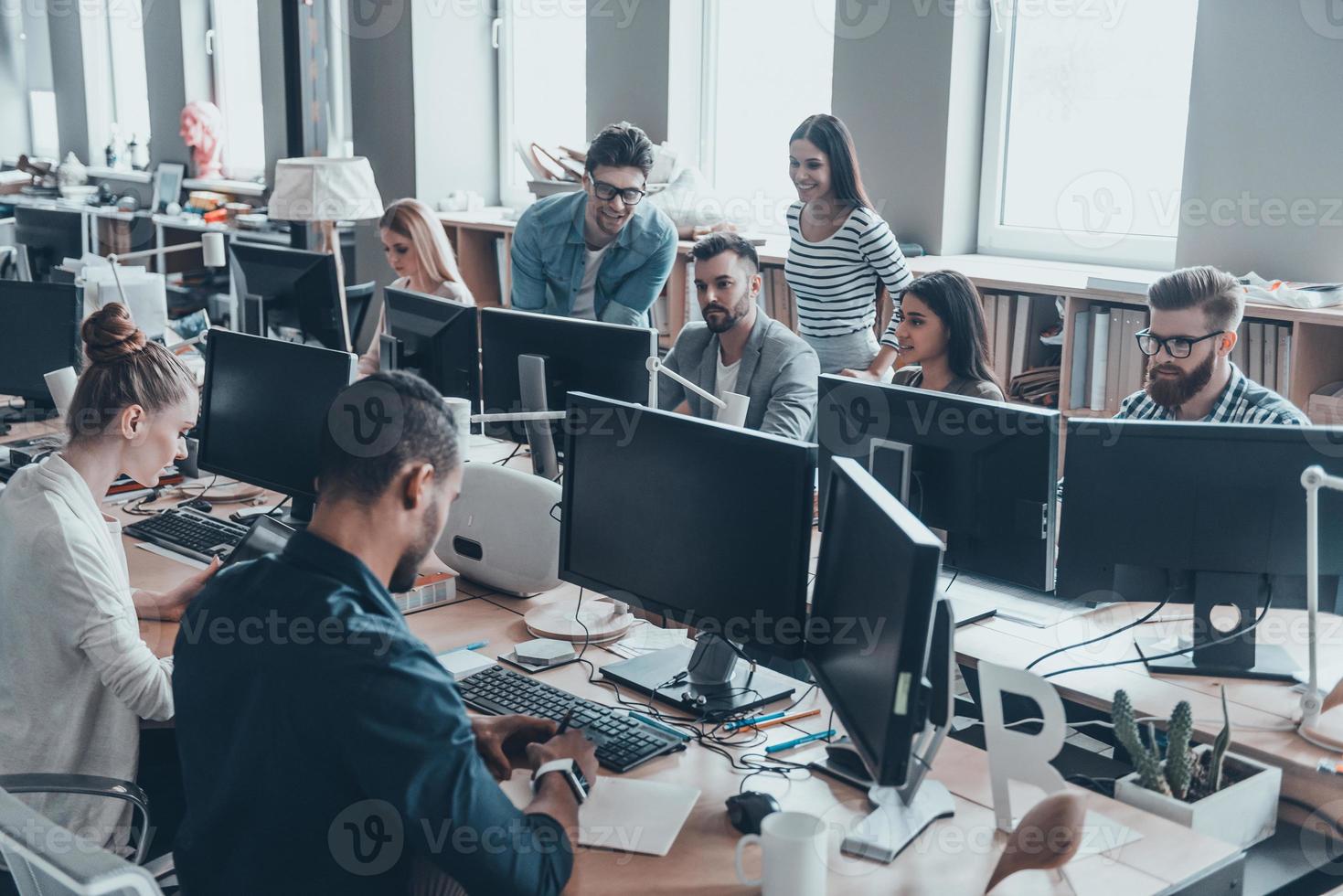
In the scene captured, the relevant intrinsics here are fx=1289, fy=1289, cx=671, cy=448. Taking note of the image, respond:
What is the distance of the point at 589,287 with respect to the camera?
384 cm

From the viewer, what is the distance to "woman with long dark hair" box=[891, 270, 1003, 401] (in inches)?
116

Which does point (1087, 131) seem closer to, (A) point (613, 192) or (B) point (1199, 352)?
(A) point (613, 192)

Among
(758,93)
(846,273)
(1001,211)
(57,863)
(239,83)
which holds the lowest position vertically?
(57,863)

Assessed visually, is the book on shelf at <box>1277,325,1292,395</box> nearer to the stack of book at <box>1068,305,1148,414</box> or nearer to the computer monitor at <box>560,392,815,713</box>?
the stack of book at <box>1068,305,1148,414</box>

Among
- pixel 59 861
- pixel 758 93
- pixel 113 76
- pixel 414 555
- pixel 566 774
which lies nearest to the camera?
pixel 59 861

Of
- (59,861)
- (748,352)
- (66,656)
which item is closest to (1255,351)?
(748,352)

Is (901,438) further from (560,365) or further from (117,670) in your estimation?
(117,670)

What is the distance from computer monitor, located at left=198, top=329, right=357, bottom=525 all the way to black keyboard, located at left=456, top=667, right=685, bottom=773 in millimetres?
861

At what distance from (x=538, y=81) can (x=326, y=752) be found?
529 cm

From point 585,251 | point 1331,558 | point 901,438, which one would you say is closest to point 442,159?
point 585,251

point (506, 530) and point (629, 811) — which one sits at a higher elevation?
point (506, 530)

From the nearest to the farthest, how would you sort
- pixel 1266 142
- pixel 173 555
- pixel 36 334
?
1. pixel 173 555
2. pixel 1266 142
3. pixel 36 334

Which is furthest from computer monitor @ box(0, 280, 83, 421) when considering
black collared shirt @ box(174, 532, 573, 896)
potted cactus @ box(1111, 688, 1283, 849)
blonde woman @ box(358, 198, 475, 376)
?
potted cactus @ box(1111, 688, 1283, 849)

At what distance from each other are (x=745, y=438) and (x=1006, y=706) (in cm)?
98
